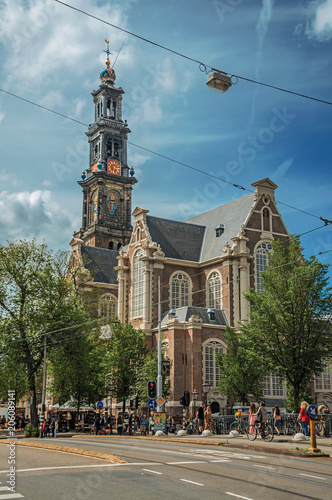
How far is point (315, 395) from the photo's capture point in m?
53.3

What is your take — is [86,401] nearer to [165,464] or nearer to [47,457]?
[47,457]

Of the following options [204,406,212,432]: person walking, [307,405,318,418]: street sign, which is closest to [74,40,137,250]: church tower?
[204,406,212,432]: person walking

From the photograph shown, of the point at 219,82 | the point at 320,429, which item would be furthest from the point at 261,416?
the point at 219,82

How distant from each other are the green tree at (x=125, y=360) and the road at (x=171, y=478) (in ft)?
103

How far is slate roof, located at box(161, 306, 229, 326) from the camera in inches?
1998

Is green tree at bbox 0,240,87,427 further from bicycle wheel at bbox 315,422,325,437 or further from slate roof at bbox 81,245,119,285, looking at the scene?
slate roof at bbox 81,245,119,285

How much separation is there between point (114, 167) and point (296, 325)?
7254cm

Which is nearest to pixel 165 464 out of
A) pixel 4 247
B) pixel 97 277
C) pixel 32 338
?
pixel 32 338

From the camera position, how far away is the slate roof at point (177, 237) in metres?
59.6

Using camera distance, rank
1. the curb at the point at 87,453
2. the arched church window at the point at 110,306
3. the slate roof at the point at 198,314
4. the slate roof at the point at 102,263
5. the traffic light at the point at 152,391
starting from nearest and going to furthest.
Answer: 1. the curb at the point at 87,453
2. the traffic light at the point at 152,391
3. the slate roof at the point at 198,314
4. the arched church window at the point at 110,306
5. the slate roof at the point at 102,263

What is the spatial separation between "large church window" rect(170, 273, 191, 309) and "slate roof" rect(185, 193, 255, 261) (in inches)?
130

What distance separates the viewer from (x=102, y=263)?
250 feet

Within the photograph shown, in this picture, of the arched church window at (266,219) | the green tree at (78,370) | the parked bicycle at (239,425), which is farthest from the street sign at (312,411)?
the arched church window at (266,219)

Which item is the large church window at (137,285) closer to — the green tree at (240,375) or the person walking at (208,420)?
the green tree at (240,375)
